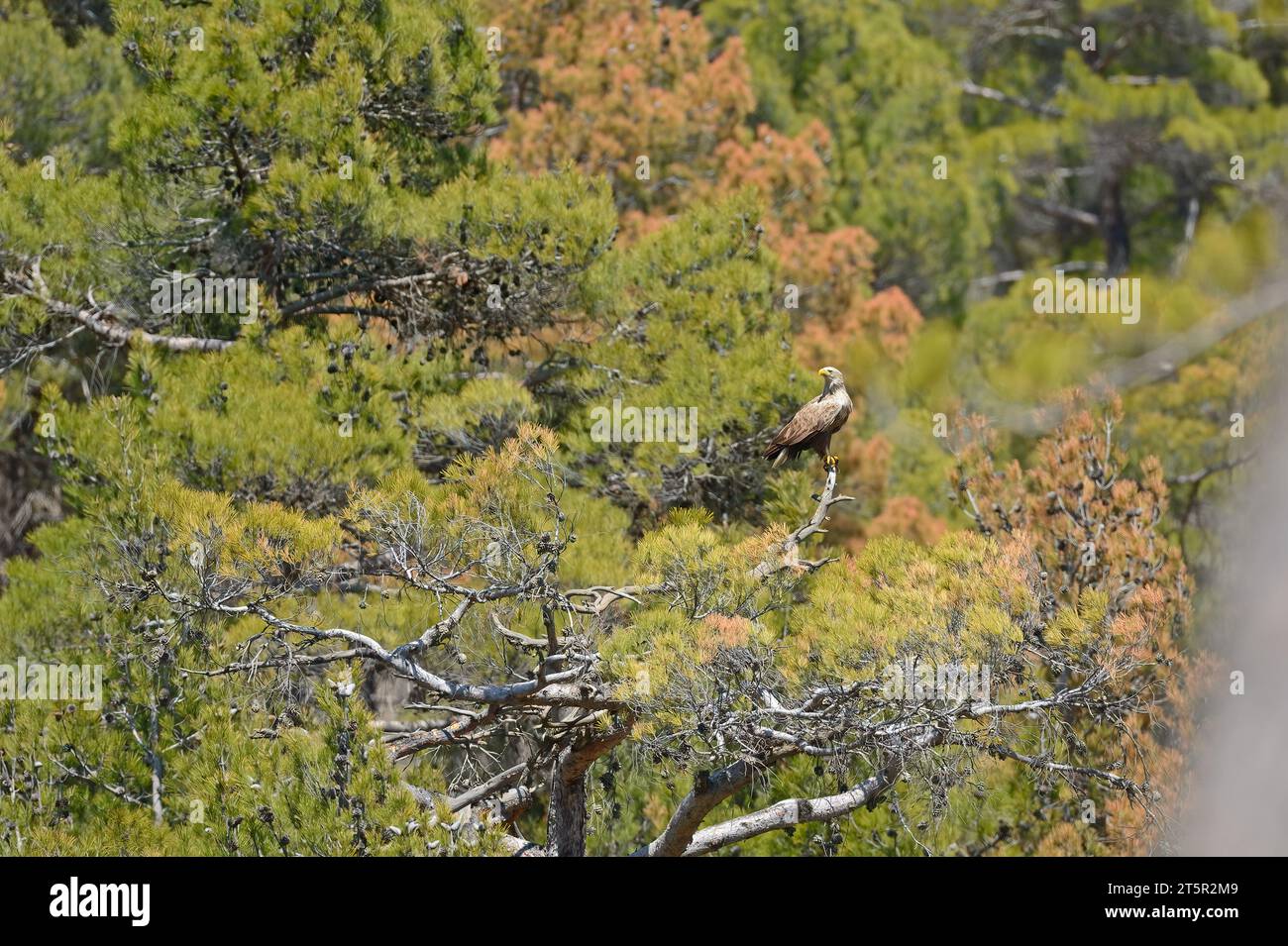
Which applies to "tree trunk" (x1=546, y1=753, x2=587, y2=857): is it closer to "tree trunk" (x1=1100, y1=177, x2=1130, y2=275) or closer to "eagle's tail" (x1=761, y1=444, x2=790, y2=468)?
"eagle's tail" (x1=761, y1=444, x2=790, y2=468)

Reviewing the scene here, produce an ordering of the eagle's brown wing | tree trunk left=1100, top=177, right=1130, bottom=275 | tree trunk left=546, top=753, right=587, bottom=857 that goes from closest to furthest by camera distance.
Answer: tree trunk left=546, top=753, right=587, bottom=857, the eagle's brown wing, tree trunk left=1100, top=177, right=1130, bottom=275

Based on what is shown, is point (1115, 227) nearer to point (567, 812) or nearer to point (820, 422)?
point (820, 422)

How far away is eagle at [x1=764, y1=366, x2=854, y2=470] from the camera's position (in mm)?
8719

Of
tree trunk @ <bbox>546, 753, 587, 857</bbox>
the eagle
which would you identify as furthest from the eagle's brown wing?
tree trunk @ <bbox>546, 753, 587, 857</bbox>

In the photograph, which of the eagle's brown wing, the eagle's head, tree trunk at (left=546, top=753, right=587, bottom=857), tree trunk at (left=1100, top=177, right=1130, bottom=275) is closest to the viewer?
tree trunk at (left=546, top=753, right=587, bottom=857)

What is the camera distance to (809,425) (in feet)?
28.8

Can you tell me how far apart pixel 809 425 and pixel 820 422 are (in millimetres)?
78

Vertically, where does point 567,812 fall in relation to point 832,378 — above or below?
below

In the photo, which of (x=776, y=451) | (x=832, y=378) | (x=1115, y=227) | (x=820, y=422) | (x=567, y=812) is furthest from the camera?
(x=1115, y=227)

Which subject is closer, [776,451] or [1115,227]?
[776,451]

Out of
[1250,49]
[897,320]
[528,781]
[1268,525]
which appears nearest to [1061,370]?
[897,320]

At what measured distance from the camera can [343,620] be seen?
30.6 feet

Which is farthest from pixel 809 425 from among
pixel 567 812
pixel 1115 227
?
pixel 1115 227

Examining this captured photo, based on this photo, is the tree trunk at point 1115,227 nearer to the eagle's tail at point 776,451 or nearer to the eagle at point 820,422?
the eagle's tail at point 776,451
